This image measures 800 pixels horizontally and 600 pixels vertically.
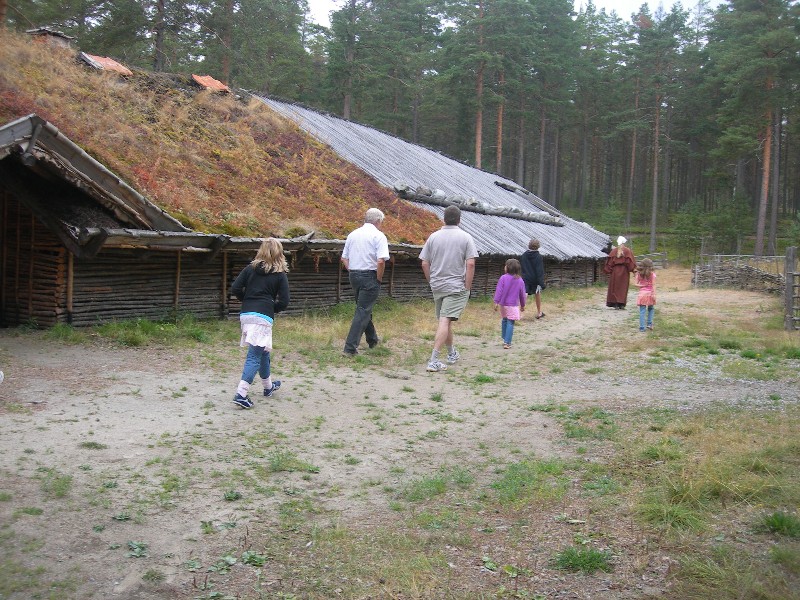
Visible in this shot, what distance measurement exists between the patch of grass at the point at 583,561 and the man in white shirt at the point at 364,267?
5998mm

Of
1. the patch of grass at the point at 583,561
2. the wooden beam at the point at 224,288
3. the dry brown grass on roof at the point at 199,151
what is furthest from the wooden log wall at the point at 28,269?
the patch of grass at the point at 583,561

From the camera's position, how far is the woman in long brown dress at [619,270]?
1500 cm

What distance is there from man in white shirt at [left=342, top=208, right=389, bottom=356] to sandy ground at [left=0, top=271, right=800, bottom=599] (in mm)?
890

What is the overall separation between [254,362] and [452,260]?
349cm

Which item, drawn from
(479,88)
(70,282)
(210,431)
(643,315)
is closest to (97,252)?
(70,282)

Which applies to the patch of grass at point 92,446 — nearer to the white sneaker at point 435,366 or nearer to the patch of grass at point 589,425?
the patch of grass at point 589,425

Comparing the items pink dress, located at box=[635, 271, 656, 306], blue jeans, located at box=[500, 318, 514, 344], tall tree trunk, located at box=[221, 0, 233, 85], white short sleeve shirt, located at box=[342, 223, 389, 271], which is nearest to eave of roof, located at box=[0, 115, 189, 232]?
white short sleeve shirt, located at box=[342, 223, 389, 271]

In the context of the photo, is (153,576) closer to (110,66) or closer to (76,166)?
(76,166)

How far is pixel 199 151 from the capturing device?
45.4ft

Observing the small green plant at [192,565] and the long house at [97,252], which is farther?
the long house at [97,252]

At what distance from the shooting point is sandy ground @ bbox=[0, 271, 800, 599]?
350 cm

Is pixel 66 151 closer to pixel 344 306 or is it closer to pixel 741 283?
pixel 344 306

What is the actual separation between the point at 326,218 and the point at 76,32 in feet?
60.3

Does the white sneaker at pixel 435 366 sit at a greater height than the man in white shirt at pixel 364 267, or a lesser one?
lesser
